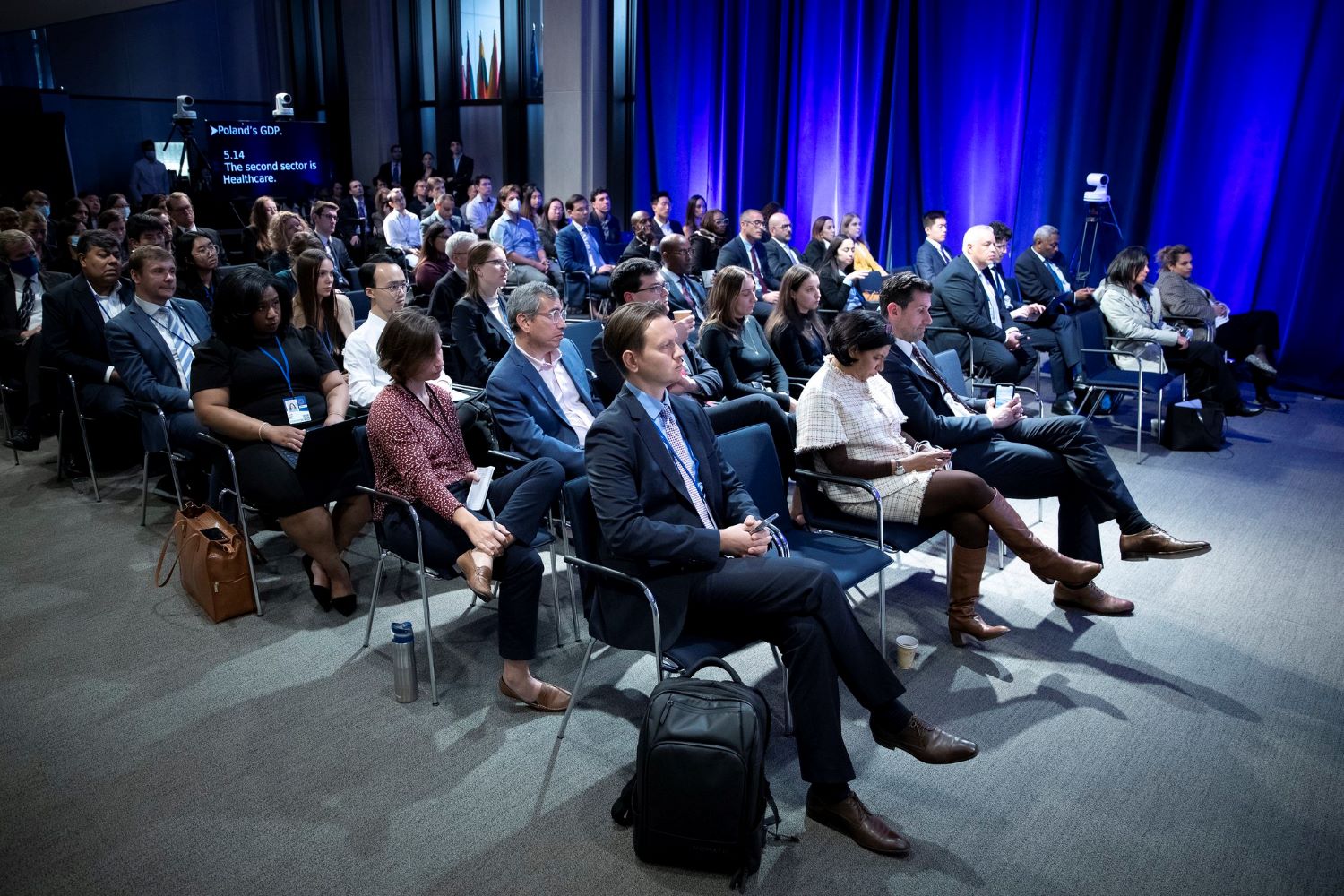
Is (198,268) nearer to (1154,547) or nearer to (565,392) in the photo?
(565,392)

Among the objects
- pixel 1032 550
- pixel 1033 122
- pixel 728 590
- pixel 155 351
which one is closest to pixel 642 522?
pixel 728 590

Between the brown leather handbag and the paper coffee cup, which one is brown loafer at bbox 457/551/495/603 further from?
the paper coffee cup

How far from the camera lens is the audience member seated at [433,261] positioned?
6.68 metres

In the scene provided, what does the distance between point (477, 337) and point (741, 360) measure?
1377 millimetres

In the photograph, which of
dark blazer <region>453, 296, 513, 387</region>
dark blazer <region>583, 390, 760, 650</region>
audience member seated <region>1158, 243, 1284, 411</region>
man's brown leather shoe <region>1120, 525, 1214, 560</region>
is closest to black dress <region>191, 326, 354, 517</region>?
dark blazer <region>453, 296, 513, 387</region>

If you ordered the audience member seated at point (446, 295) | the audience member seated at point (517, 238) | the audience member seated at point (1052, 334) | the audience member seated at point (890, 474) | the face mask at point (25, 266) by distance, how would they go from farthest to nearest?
the audience member seated at point (517, 238), the audience member seated at point (1052, 334), the face mask at point (25, 266), the audience member seated at point (446, 295), the audience member seated at point (890, 474)

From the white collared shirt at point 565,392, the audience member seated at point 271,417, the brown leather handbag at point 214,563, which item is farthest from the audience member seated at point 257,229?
the white collared shirt at point 565,392

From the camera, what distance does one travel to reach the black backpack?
2.26m

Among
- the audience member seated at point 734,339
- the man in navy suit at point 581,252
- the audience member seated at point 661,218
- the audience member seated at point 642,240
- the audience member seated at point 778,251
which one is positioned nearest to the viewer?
the audience member seated at point 734,339

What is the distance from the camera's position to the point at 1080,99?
348 inches

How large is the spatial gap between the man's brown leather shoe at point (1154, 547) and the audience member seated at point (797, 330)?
1.99 metres

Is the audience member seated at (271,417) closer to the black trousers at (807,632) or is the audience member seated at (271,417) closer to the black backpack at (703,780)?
the black trousers at (807,632)

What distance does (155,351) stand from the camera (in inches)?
172

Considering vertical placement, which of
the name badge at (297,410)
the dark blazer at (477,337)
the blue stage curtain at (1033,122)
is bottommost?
the name badge at (297,410)
